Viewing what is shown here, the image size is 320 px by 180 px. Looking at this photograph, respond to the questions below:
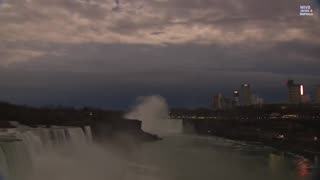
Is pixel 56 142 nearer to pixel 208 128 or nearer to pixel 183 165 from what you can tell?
pixel 183 165

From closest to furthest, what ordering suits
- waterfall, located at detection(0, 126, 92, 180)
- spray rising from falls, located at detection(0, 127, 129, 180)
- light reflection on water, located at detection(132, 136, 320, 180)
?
1. waterfall, located at detection(0, 126, 92, 180)
2. spray rising from falls, located at detection(0, 127, 129, 180)
3. light reflection on water, located at detection(132, 136, 320, 180)

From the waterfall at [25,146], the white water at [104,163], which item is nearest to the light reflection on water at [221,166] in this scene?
the white water at [104,163]

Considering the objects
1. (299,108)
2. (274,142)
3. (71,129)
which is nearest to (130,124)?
(274,142)

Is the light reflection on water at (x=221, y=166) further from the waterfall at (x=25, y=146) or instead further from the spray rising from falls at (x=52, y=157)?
the waterfall at (x=25, y=146)

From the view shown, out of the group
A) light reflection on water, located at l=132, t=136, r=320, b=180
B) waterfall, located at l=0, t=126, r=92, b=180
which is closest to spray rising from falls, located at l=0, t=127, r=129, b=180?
waterfall, located at l=0, t=126, r=92, b=180

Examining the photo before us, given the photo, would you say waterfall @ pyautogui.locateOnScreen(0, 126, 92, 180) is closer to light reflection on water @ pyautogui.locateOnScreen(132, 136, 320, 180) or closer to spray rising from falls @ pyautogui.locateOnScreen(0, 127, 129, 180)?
spray rising from falls @ pyautogui.locateOnScreen(0, 127, 129, 180)

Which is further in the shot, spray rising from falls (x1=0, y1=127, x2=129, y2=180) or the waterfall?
spray rising from falls (x1=0, y1=127, x2=129, y2=180)

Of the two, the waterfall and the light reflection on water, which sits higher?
the waterfall

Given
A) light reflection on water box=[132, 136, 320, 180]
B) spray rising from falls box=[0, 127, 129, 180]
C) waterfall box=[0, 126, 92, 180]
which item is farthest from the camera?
light reflection on water box=[132, 136, 320, 180]
